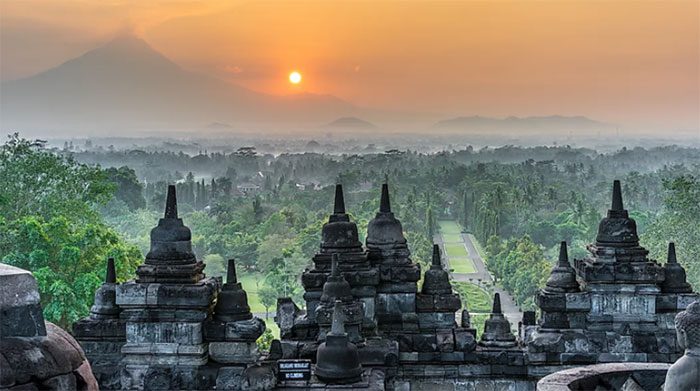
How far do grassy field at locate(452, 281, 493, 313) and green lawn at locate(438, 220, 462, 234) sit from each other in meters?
11.3

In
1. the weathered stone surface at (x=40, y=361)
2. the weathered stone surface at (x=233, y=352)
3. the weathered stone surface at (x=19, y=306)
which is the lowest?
the weathered stone surface at (x=233, y=352)

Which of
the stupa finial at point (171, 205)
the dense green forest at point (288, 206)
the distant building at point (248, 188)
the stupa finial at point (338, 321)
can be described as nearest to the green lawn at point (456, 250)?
the dense green forest at point (288, 206)

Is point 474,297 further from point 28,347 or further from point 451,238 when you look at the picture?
point 28,347

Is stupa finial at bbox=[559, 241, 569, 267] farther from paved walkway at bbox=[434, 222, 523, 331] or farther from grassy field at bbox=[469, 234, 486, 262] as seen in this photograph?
grassy field at bbox=[469, 234, 486, 262]

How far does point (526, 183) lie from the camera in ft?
214

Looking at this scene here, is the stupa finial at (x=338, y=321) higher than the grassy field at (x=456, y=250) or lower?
higher

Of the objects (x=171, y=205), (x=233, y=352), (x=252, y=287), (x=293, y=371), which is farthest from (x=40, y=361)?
(x=252, y=287)

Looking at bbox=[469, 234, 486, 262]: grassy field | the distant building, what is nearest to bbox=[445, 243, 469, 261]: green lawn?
bbox=[469, 234, 486, 262]: grassy field

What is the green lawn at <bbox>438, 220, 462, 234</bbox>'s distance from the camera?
6041 cm

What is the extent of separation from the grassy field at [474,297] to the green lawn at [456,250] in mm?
6578

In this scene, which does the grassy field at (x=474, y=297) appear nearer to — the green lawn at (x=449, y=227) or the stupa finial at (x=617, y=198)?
the green lawn at (x=449, y=227)

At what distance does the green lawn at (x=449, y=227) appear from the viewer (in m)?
60.4

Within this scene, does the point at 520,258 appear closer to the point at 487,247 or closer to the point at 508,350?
the point at 487,247

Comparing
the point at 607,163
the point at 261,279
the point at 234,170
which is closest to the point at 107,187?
the point at 261,279
